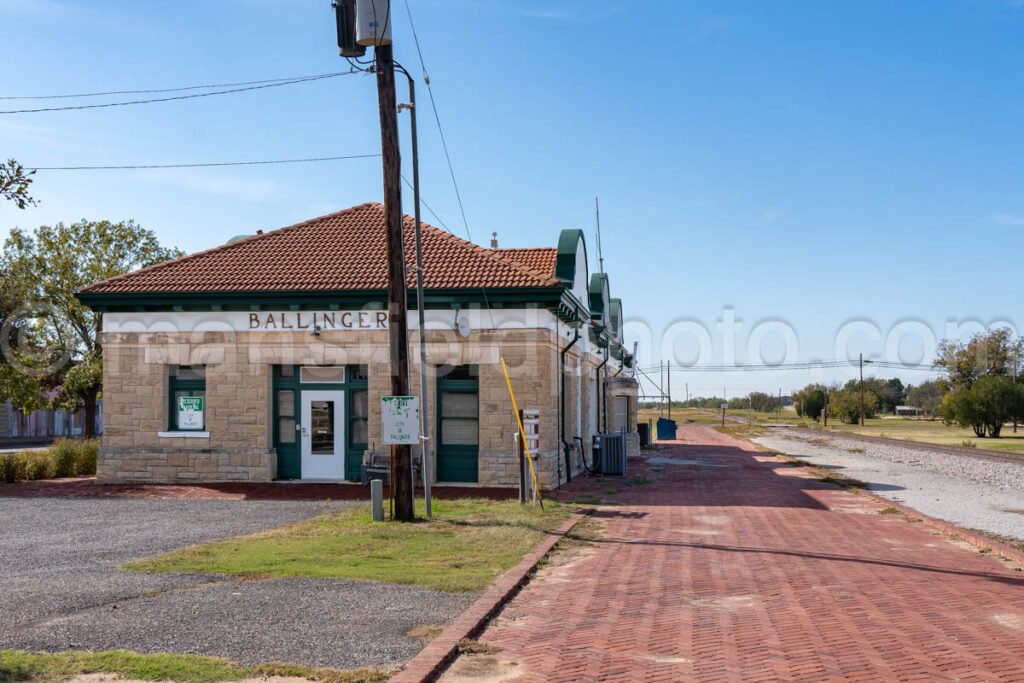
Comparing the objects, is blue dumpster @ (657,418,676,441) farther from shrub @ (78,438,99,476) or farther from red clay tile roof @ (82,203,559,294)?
shrub @ (78,438,99,476)

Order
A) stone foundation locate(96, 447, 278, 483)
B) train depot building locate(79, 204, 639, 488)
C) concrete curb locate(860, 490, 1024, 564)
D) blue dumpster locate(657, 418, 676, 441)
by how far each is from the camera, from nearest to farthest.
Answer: concrete curb locate(860, 490, 1024, 564), train depot building locate(79, 204, 639, 488), stone foundation locate(96, 447, 278, 483), blue dumpster locate(657, 418, 676, 441)

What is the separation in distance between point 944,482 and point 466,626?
18654 millimetres

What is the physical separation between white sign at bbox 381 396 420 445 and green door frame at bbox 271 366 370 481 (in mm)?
6253

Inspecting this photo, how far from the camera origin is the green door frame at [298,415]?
1959 cm

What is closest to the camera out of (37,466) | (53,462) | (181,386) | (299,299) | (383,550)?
(383,550)

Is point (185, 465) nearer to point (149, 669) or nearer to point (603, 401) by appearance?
point (149, 669)

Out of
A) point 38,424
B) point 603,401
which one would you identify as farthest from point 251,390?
point 38,424

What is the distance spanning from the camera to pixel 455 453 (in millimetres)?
19156

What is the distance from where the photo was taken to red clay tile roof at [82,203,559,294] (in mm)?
19266

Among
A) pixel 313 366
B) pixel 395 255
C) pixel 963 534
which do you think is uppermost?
pixel 395 255

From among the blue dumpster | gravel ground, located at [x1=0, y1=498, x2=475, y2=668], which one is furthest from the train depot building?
the blue dumpster

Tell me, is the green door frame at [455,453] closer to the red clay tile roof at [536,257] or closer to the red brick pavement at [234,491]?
the red brick pavement at [234,491]

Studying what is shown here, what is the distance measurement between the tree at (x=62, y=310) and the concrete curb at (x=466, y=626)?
1050 inches

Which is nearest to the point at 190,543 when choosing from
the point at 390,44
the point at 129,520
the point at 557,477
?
the point at 129,520
